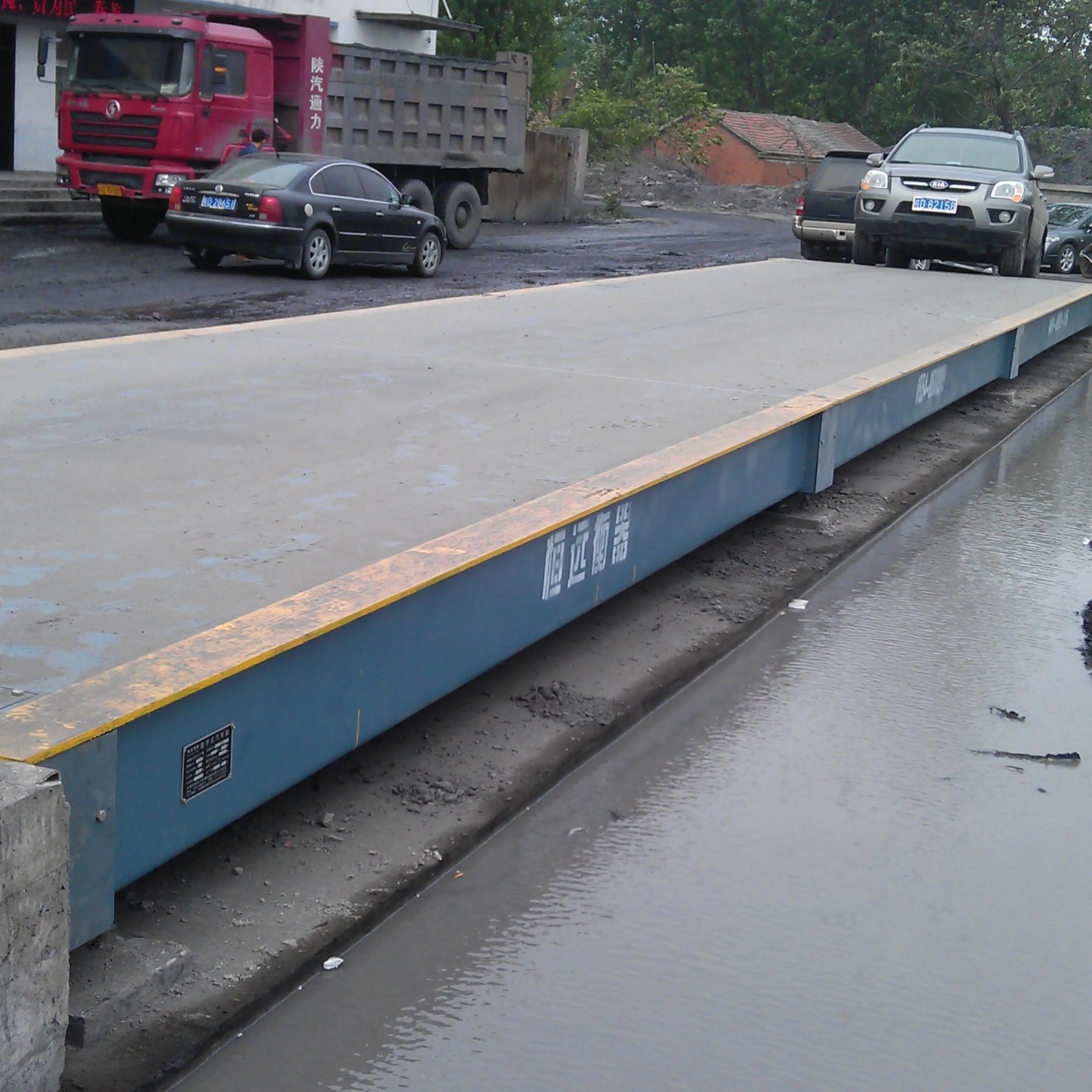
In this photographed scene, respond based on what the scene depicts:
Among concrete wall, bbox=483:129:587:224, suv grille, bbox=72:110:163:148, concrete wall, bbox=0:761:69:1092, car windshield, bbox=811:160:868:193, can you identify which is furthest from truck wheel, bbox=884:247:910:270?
concrete wall, bbox=0:761:69:1092

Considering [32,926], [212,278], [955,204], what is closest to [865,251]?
[955,204]

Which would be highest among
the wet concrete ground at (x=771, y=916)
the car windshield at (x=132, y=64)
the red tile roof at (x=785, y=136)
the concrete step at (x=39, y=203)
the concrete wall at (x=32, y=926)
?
the red tile roof at (x=785, y=136)

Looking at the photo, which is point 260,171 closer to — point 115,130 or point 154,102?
point 154,102

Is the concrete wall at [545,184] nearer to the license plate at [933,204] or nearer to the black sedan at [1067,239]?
the black sedan at [1067,239]

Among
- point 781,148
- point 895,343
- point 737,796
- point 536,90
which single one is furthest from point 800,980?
point 781,148

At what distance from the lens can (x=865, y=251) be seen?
53.4 ft

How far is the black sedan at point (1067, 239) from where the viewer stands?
78.0ft

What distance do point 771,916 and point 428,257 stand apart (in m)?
14.4

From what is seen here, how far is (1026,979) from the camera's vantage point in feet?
10.8

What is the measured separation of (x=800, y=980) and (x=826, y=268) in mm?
12019

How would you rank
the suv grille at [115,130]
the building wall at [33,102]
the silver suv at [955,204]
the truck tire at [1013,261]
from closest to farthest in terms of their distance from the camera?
the silver suv at [955,204] → the truck tire at [1013,261] → the suv grille at [115,130] → the building wall at [33,102]

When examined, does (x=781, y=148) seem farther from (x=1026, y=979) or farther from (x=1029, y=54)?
(x=1026, y=979)

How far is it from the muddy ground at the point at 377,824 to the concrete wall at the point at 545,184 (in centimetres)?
2266

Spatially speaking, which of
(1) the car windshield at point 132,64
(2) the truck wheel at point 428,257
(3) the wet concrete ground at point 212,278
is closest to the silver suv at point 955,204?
(3) the wet concrete ground at point 212,278
